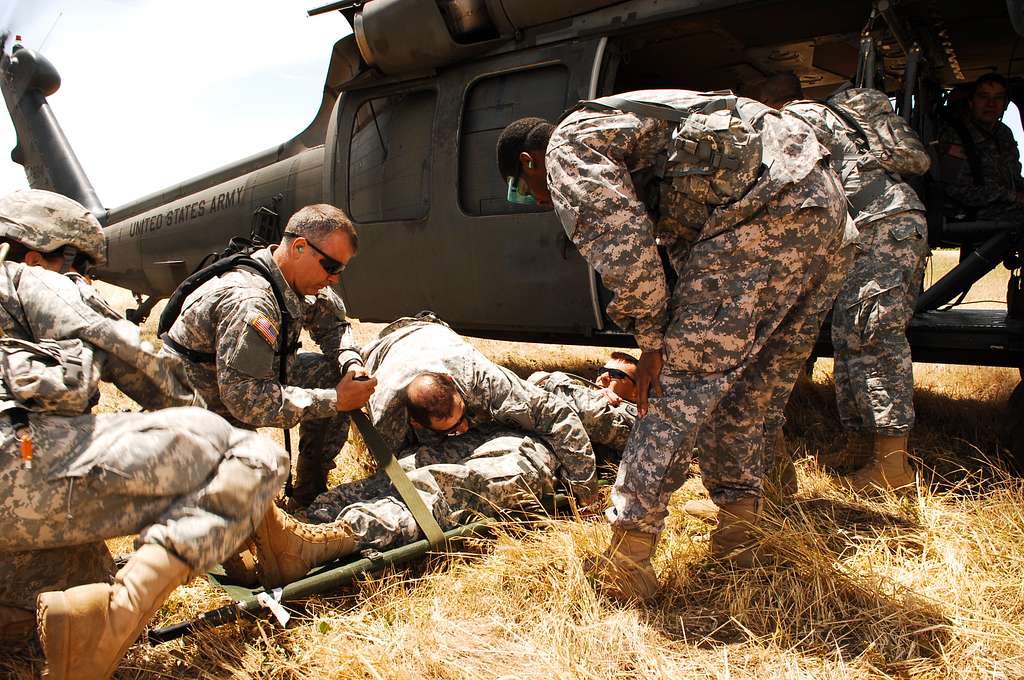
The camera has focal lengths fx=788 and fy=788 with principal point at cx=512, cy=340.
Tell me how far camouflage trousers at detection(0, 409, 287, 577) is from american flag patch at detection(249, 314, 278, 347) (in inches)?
35.0

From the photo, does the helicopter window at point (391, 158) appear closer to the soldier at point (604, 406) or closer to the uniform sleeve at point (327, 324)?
the uniform sleeve at point (327, 324)

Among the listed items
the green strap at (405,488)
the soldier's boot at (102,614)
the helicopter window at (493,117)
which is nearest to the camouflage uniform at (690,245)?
the green strap at (405,488)

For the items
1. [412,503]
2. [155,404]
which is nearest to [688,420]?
[412,503]

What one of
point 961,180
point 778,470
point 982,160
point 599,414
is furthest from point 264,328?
point 982,160

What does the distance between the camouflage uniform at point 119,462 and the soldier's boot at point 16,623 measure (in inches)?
17.1

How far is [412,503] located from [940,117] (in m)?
3.74

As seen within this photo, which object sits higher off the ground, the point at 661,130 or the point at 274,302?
the point at 661,130

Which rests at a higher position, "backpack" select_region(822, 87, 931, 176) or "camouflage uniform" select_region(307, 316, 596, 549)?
"backpack" select_region(822, 87, 931, 176)

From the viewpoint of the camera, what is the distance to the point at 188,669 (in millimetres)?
2307

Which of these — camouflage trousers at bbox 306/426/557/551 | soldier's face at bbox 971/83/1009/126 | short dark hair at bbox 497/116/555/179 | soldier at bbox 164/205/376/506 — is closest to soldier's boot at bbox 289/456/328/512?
soldier at bbox 164/205/376/506

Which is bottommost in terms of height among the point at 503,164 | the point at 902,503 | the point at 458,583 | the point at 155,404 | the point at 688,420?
the point at 902,503

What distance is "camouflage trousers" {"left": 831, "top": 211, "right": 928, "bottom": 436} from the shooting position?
3.45m

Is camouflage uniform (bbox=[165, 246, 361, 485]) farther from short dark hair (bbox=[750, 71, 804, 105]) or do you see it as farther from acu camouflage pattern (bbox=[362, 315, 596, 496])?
short dark hair (bbox=[750, 71, 804, 105])

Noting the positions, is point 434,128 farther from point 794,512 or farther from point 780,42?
point 794,512
